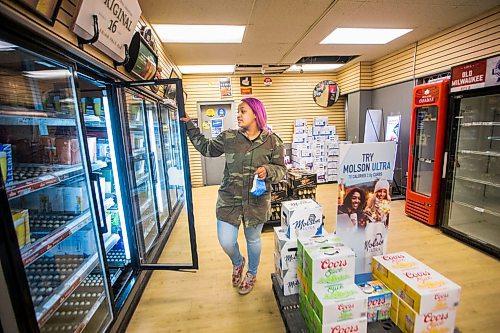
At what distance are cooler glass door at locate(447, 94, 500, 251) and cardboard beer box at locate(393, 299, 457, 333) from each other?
2.11 m

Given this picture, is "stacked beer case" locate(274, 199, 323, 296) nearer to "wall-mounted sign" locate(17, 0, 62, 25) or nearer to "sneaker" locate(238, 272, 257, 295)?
"sneaker" locate(238, 272, 257, 295)

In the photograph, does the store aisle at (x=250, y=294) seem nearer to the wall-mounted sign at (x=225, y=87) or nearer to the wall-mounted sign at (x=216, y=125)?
the wall-mounted sign at (x=216, y=125)

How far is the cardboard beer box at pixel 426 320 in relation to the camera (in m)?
1.57

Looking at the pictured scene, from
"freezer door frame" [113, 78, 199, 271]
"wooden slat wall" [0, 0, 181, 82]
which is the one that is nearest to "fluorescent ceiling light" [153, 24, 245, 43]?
"freezer door frame" [113, 78, 199, 271]

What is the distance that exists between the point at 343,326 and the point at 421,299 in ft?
1.70

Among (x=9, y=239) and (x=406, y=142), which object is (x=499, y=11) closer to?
(x=406, y=142)

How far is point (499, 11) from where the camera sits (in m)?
3.37

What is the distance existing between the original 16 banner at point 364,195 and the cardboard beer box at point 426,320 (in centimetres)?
42

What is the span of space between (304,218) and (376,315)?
0.86 metres

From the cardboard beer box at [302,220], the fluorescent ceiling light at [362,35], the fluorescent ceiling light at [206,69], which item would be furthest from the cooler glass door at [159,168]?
the fluorescent ceiling light at [362,35]

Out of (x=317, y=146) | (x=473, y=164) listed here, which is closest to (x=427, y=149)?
(x=473, y=164)

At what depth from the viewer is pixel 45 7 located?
49.9 inches

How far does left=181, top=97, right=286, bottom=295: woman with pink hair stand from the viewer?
83.9 inches

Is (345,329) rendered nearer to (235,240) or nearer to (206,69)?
(235,240)
